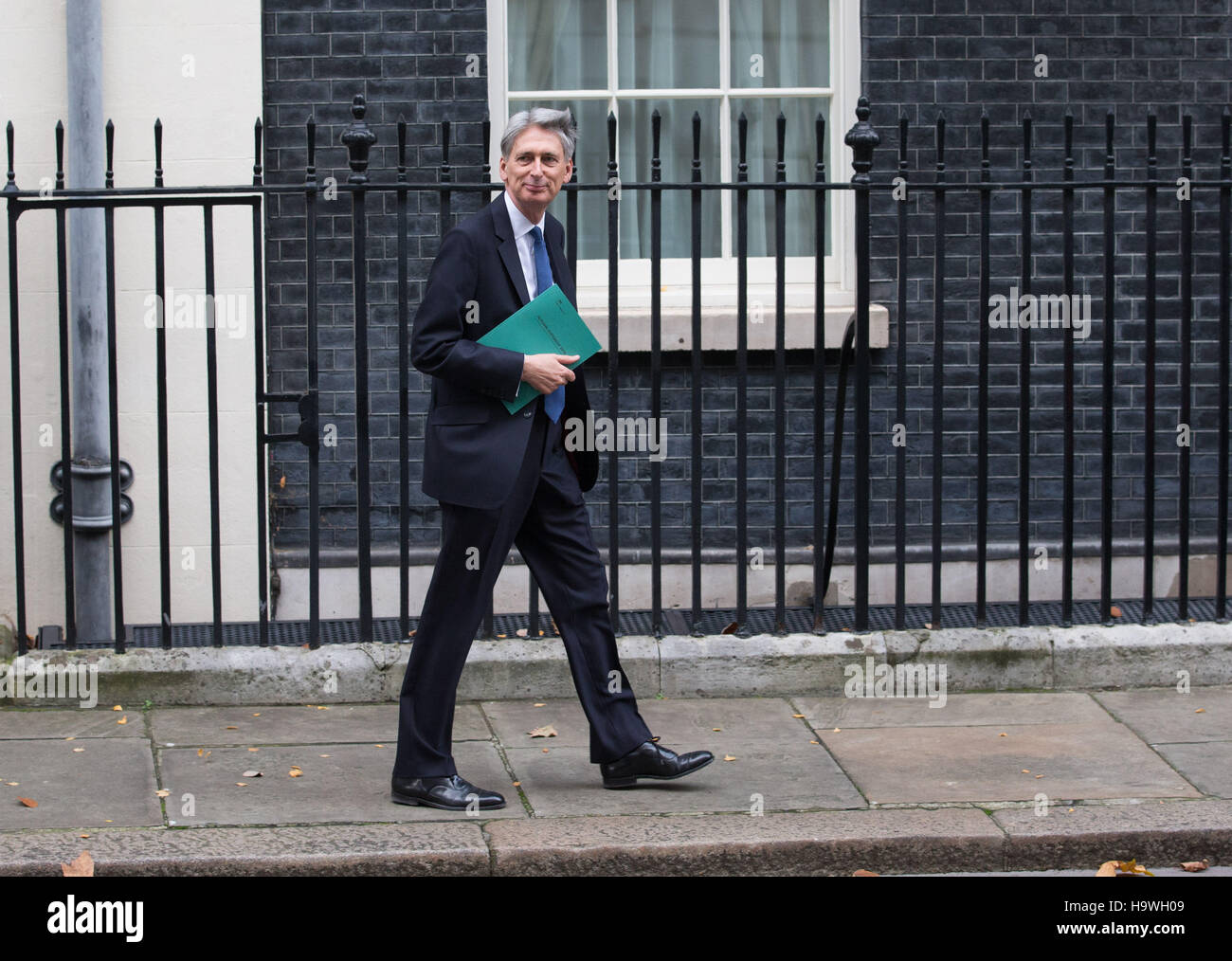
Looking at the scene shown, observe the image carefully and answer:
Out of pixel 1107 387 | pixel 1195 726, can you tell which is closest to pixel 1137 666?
pixel 1195 726

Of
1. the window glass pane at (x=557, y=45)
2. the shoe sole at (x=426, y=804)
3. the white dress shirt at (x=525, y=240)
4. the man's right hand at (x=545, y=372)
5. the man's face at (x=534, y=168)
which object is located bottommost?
the shoe sole at (x=426, y=804)

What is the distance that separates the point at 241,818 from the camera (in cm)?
473

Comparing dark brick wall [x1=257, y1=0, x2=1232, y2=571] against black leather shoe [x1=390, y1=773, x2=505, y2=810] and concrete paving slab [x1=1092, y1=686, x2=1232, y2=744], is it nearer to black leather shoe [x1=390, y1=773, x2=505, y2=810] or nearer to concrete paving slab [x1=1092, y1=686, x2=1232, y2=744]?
concrete paving slab [x1=1092, y1=686, x2=1232, y2=744]

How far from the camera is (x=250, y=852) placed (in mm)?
4457

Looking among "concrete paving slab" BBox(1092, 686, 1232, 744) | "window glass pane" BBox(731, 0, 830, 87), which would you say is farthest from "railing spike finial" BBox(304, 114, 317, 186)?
"concrete paving slab" BBox(1092, 686, 1232, 744)

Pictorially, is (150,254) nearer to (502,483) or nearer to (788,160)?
(788,160)

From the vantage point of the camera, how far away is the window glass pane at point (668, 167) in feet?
25.4

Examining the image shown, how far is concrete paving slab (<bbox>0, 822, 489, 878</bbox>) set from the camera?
438cm

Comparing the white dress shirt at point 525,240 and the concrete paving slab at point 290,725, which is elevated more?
the white dress shirt at point 525,240

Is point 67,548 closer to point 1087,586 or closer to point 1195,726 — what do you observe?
point 1195,726

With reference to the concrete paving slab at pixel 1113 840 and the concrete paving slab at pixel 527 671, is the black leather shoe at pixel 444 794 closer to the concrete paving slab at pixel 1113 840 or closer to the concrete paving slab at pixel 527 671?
the concrete paving slab at pixel 527 671

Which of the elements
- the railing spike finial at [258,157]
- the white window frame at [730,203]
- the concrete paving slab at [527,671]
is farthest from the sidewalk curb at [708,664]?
the white window frame at [730,203]

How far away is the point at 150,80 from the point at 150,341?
1.10 meters

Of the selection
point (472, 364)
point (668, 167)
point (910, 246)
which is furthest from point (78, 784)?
point (910, 246)
